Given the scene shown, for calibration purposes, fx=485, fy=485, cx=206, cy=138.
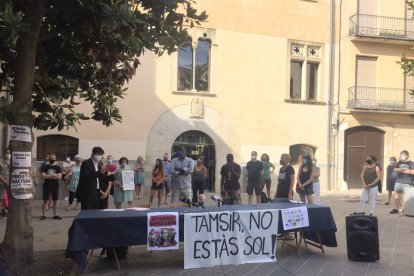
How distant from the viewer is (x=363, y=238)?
25.4ft

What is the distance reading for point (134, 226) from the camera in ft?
23.5

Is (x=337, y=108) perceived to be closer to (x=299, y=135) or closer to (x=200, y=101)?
(x=299, y=135)

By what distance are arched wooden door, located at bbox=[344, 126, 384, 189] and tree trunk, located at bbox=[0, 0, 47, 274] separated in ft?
60.5

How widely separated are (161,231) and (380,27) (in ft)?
65.4

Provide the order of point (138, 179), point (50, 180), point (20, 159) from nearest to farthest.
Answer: point (20, 159) < point (50, 180) < point (138, 179)

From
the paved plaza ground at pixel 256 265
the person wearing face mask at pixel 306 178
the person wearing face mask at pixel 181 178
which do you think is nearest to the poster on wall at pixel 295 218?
the paved plaza ground at pixel 256 265

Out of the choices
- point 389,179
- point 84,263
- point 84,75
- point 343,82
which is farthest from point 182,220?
point 343,82

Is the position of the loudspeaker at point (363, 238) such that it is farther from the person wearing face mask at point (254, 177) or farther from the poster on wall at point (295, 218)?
the person wearing face mask at point (254, 177)

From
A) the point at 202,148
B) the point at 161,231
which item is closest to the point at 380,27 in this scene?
the point at 202,148

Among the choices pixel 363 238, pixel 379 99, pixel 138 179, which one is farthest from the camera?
pixel 379 99

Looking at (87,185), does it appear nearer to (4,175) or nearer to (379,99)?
(4,175)

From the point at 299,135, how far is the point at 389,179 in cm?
655

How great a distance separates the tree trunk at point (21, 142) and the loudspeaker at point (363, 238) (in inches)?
199

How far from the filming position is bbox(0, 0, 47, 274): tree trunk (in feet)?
23.4
